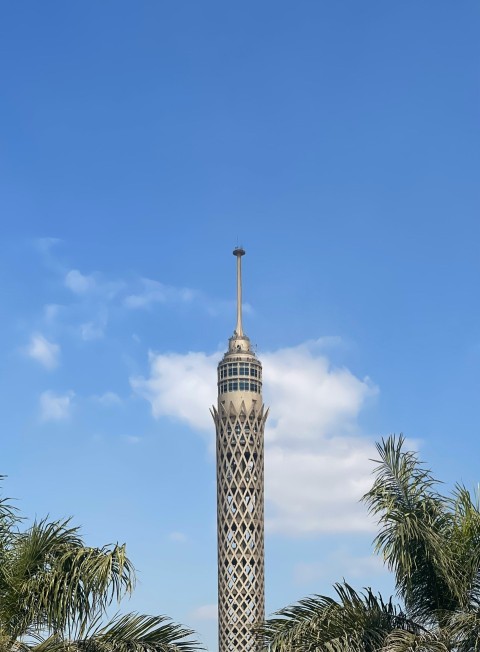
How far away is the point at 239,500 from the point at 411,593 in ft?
438

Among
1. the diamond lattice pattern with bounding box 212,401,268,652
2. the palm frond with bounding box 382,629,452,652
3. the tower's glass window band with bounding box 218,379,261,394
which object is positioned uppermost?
the tower's glass window band with bounding box 218,379,261,394

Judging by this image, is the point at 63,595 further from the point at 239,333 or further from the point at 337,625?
the point at 239,333

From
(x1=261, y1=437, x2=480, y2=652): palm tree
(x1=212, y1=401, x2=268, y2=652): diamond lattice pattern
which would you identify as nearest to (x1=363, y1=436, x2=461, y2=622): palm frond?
(x1=261, y1=437, x2=480, y2=652): palm tree

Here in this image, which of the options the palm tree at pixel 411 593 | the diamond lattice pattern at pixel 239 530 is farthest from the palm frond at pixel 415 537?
the diamond lattice pattern at pixel 239 530

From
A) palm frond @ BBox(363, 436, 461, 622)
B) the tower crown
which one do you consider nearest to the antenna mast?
the tower crown

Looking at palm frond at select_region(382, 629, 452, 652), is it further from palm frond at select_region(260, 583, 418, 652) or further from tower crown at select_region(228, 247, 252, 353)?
tower crown at select_region(228, 247, 252, 353)

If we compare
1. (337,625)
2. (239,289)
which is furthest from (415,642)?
(239,289)

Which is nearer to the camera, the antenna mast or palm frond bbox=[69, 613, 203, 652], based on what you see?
palm frond bbox=[69, 613, 203, 652]

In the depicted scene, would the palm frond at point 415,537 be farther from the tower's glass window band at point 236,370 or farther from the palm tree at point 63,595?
the tower's glass window band at point 236,370

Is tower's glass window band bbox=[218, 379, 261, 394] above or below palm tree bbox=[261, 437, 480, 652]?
above

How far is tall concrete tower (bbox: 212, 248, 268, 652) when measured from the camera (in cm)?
A: 15538

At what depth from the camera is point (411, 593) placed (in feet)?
79.1

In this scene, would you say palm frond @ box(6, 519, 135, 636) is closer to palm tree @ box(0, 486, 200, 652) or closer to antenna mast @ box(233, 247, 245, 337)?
palm tree @ box(0, 486, 200, 652)

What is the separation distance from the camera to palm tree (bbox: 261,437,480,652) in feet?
73.1
